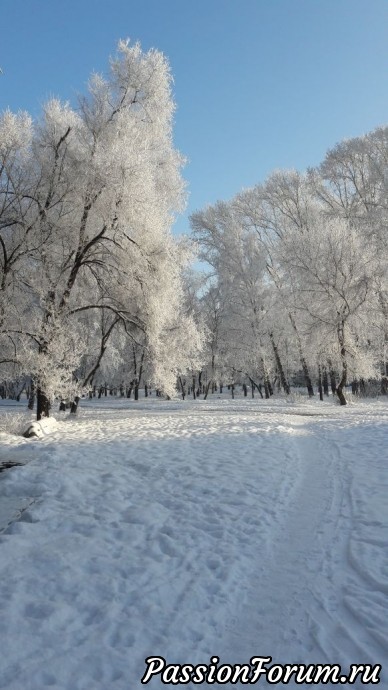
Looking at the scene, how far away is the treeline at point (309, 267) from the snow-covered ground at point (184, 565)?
1804cm

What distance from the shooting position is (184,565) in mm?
4695

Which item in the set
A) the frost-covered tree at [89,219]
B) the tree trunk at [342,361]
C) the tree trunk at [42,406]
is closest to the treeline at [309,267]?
the tree trunk at [342,361]

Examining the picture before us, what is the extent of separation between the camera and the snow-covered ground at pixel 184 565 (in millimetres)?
3328

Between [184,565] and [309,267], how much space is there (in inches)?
941

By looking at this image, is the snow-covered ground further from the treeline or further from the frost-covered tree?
the treeline

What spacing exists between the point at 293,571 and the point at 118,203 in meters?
11.7

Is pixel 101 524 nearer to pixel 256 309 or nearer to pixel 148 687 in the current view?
pixel 148 687

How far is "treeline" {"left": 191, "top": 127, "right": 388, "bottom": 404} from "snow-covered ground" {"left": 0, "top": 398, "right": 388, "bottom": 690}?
18041 millimetres

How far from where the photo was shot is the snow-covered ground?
333 centimetres

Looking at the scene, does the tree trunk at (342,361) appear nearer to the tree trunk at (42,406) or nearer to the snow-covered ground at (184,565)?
the snow-covered ground at (184,565)

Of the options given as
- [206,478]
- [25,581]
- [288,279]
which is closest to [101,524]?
[25,581]

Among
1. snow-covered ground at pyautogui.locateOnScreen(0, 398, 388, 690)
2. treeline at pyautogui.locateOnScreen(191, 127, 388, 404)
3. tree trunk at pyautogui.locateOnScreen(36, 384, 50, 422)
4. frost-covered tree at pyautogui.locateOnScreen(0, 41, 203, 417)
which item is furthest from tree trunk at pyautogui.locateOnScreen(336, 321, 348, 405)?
tree trunk at pyautogui.locateOnScreen(36, 384, 50, 422)

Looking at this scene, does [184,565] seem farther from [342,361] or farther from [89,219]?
[342,361]

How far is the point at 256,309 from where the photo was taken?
33.5 metres
